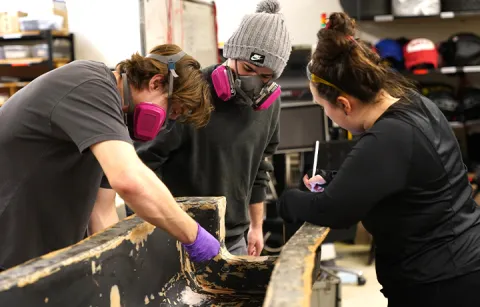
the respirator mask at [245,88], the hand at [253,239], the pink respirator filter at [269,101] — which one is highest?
the respirator mask at [245,88]

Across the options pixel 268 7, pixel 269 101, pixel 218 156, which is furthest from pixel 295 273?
pixel 268 7

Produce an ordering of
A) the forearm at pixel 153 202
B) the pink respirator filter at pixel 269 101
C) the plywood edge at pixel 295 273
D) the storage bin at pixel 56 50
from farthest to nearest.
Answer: the storage bin at pixel 56 50 < the pink respirator filter at pixel 269 101 < the forearm at pixel 153 202 < the plywood edge at pixel 295 273

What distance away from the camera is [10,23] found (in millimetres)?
5449

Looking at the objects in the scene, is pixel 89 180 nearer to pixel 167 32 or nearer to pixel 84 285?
pixel 84 285

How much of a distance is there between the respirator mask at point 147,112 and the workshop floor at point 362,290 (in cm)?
240

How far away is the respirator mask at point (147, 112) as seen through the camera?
5.01 feet

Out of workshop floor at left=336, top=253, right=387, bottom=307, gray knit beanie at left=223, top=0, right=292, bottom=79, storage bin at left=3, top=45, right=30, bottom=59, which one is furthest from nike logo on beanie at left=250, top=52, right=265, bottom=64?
storage bin at left=3, top=45, right=30, bottom=59

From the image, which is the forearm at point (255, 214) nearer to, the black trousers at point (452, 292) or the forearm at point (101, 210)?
the forearm at point (101, 210)

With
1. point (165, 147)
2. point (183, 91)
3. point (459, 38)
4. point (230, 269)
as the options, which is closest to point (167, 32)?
point (165, 147)

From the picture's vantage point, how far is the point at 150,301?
4.89 feet

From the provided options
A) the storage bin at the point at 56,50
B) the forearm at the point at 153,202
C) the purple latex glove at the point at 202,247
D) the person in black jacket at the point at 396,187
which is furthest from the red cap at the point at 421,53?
the forearm at the point at 153,202

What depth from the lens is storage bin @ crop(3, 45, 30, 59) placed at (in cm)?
541

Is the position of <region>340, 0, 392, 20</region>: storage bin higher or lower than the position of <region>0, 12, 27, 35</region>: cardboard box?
higher

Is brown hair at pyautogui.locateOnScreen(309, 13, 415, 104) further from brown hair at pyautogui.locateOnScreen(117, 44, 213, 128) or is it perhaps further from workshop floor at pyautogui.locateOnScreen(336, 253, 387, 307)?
workshop floor at pyautogui.locateOnScreen(336, 253, 387, 307)
